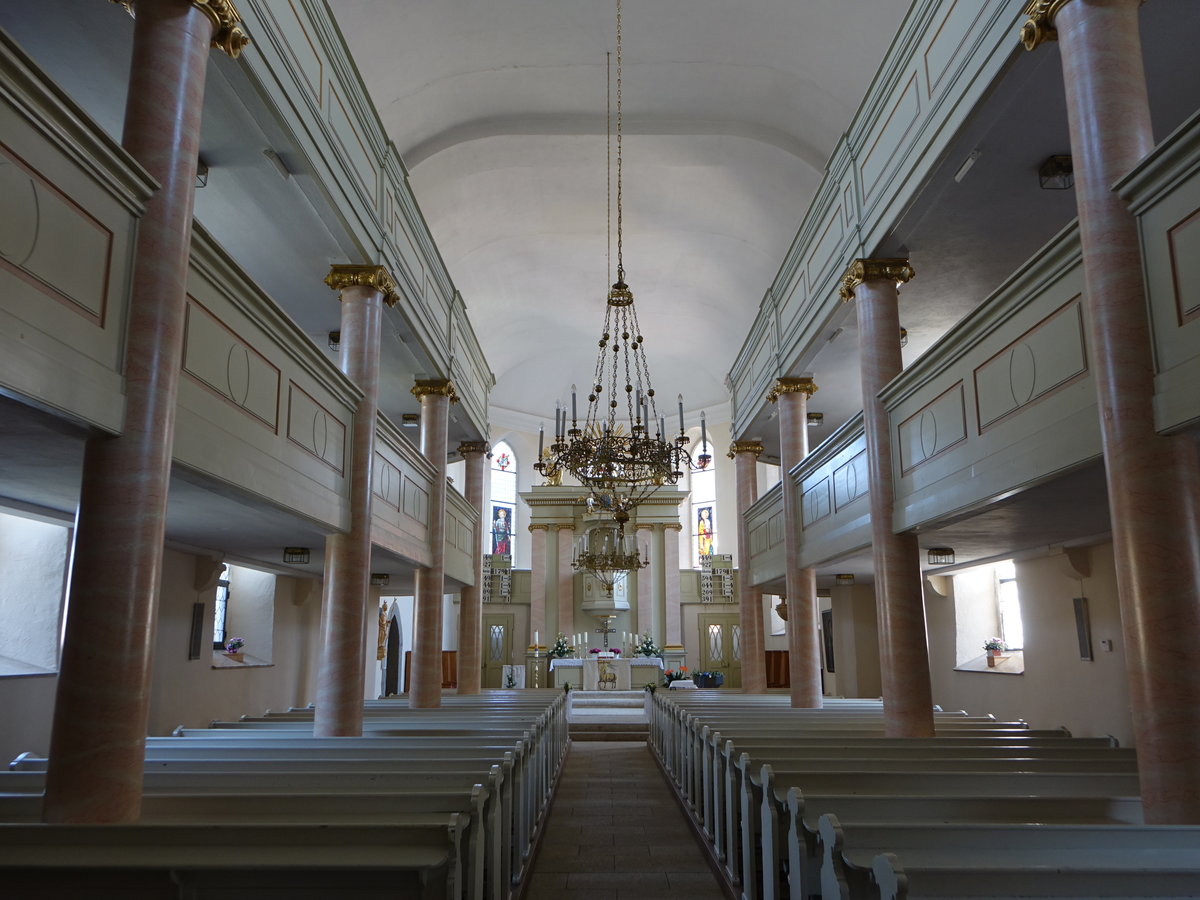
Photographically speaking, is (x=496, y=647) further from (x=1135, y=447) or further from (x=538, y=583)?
(x=1135, y=447)

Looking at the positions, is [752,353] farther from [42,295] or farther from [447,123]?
[42,295]

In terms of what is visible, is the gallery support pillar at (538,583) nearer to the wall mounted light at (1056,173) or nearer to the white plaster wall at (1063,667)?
the white plaster wall at (1063,667)

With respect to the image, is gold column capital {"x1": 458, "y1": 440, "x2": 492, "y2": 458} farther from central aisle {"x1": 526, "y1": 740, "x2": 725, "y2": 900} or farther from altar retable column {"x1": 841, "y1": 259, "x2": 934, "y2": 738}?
altar retable column {"x1": 841, "y1": 259, "x2": 934, "y2": 738}

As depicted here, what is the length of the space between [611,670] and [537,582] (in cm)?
355

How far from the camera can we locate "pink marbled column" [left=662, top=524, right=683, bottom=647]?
23.9 metres

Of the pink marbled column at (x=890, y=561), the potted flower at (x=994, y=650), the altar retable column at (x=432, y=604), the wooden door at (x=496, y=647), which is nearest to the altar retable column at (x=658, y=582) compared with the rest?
the wooden door at (x=496, y=647)

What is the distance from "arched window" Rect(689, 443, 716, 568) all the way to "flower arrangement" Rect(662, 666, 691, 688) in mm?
5398

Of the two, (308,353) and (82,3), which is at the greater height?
(82,3)

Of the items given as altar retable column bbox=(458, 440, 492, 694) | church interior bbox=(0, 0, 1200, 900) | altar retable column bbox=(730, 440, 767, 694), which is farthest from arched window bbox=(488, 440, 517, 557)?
altar retable column bbox=(730, 440, 767, 694)

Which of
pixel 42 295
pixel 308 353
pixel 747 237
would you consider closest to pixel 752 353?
pixel 747 237

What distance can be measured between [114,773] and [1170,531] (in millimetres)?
A: 5818

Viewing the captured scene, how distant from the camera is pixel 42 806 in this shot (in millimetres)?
4621

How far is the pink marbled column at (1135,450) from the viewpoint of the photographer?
15.7ft

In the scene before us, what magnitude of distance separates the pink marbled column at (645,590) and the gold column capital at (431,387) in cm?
1128
